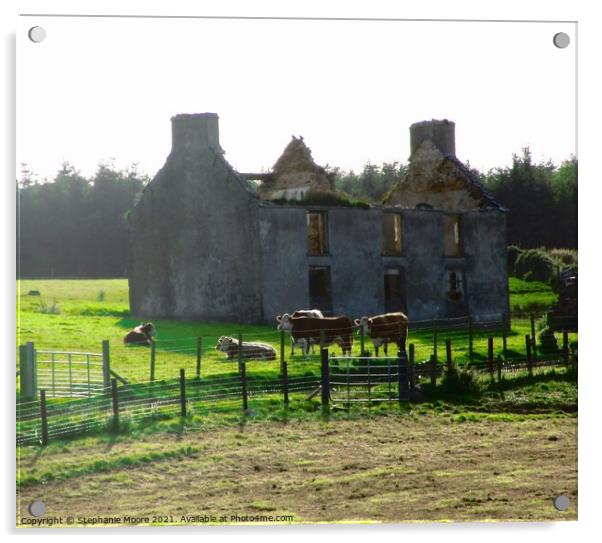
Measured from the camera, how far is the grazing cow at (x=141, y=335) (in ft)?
31.7

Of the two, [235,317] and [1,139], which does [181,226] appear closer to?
[235,317]

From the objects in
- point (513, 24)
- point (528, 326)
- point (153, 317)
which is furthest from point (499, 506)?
point (513, 24)

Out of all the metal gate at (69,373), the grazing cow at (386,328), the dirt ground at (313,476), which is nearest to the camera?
the dirt ground at (313,476)

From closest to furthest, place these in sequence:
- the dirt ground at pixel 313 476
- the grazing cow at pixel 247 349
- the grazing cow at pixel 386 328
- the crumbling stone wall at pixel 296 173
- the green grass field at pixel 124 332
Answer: the dirt ground at pixel 313 476, the green grass field at pixel 124 332, the crumbling stone wall at pixel 296 173, the grazing cow at pixel 247 349, the grazing cow at pixel 386 328

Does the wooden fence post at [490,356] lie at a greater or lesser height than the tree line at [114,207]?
lesser

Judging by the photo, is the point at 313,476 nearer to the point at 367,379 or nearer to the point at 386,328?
the point at 367,379

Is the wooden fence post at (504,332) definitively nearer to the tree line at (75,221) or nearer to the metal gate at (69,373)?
the tree line at (75,221)

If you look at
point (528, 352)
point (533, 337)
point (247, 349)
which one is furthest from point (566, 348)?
point (247, 349)

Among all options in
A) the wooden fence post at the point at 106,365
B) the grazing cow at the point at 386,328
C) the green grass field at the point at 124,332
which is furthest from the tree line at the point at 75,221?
the grazing cow at the point at 386,328

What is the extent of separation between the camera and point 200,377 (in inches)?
386

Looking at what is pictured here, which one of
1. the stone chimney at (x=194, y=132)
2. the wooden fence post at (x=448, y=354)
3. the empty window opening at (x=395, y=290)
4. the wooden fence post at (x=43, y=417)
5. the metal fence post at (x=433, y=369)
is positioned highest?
the stone chimney at (x=194, y=132)

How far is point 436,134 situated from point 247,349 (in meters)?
2.53

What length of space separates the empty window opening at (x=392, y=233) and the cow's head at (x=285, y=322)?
1.21 meters

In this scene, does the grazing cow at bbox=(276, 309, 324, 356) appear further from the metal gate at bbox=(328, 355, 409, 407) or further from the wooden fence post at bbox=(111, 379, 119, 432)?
the wooden fence post at bbox=(111, 379, 119, 432)
